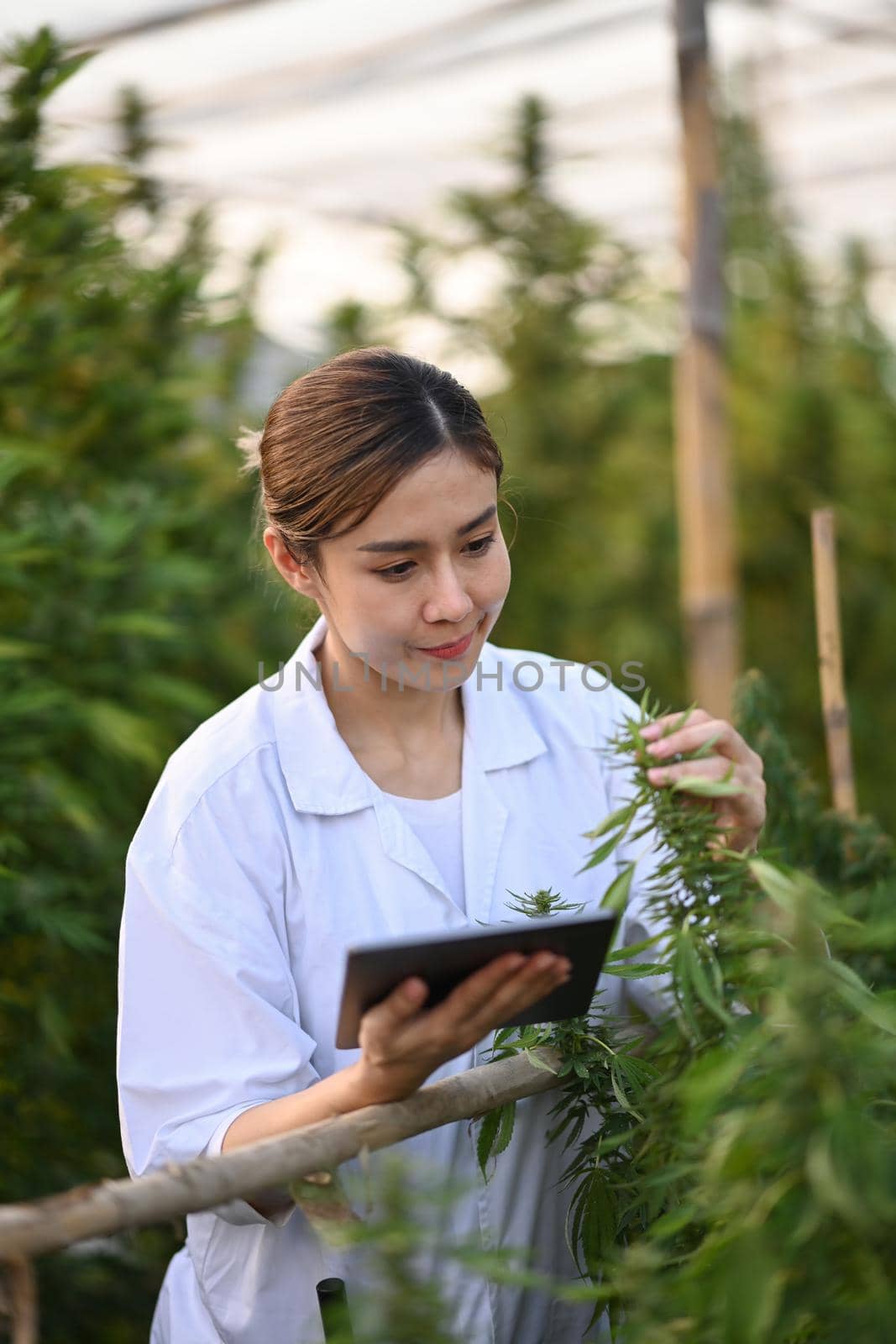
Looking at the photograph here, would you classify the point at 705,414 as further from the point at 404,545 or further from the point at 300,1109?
the point at 300,1109

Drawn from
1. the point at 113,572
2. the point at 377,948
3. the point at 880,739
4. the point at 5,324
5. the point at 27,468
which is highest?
the point at 5,324

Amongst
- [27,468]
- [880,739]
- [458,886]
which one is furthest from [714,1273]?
[880,739]

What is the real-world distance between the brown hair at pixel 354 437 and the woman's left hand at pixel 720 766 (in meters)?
0.38

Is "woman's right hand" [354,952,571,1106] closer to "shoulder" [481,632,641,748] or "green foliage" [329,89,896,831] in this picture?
"shoulder" [481,632,641,748]

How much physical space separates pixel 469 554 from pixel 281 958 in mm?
465

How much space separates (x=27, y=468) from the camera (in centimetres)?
227

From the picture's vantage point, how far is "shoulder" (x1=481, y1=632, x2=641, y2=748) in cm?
161

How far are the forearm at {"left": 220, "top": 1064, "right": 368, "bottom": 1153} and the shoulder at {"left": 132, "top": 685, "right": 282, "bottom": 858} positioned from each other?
0.28 metres

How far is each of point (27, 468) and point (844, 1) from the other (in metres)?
3.05

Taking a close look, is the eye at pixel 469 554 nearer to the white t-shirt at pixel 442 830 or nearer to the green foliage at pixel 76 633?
the white t-shirt at pixel 442 830

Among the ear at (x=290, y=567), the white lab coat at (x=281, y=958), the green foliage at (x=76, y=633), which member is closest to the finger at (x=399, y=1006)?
the white lab coat at (x=281, y=958)

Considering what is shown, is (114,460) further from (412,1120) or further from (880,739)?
(880,739)

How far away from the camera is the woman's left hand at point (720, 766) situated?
1.14m

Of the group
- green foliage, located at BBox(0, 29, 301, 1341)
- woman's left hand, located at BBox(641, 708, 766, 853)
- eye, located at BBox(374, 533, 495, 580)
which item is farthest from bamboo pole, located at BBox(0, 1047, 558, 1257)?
green foliage, located at BBox(0, 29, 301, 1341)
